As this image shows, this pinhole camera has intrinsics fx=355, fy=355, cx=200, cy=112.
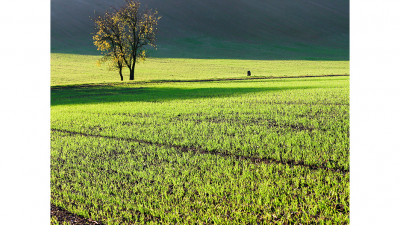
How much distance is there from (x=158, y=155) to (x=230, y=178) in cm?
200

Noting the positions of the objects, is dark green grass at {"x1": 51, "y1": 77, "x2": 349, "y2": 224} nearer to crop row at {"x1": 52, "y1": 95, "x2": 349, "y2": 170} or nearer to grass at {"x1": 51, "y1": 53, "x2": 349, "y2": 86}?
crop row at {"x1": 52, "y1": 95, "x2": 349, "y2": 170}

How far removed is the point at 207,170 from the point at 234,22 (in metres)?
168

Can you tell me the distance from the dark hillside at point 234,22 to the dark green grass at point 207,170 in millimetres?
119791

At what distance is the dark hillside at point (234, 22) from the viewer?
136m

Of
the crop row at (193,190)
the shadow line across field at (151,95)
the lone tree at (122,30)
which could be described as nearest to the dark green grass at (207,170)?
the crop row at (193,190)

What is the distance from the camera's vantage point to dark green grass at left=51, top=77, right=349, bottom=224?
164 inches

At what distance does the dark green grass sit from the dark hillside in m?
120

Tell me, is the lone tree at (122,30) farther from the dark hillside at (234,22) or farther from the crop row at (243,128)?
the dark hillside at (234,22)

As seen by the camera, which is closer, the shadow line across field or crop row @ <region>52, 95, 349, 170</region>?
crop row @ <region>52, 95, 349, 170</region>

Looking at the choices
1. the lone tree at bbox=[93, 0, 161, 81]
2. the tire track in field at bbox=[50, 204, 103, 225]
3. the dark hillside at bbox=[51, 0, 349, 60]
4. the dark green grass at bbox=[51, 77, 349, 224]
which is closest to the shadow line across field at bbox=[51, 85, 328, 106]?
the dark green grass at bbox=[51, 77, 349, 224]

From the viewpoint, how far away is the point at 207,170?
5.65 meters

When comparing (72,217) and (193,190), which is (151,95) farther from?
(72,217)
